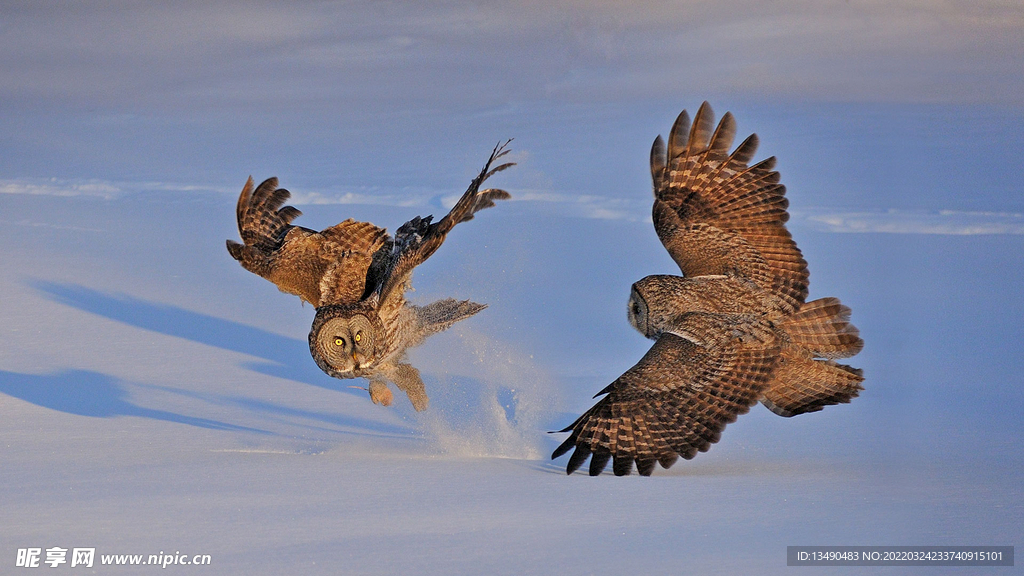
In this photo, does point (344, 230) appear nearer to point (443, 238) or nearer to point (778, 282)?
point (443, 238)

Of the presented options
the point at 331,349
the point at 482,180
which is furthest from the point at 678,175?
the point at 331,349

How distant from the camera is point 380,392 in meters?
9.77

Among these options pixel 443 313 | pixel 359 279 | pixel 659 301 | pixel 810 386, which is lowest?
pixel 810 386

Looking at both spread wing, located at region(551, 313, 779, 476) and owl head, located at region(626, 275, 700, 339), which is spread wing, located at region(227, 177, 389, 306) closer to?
owl head, located at region(626, 275, 700, 339)

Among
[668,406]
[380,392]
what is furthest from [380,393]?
[668,406]

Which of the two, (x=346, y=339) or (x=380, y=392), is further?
(x=380, y=392)

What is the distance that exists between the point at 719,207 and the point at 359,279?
3.42m

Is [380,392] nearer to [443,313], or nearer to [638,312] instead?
[443,313]

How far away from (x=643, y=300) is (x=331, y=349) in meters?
2.74

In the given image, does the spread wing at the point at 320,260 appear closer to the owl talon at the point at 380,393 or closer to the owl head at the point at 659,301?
the owl talon at the point at 380,393

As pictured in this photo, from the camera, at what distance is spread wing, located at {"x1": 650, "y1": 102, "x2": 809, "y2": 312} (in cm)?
912

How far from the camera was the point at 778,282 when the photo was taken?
905 cm

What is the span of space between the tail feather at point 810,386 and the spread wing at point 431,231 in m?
2.78

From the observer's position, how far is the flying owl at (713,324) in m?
7.66
